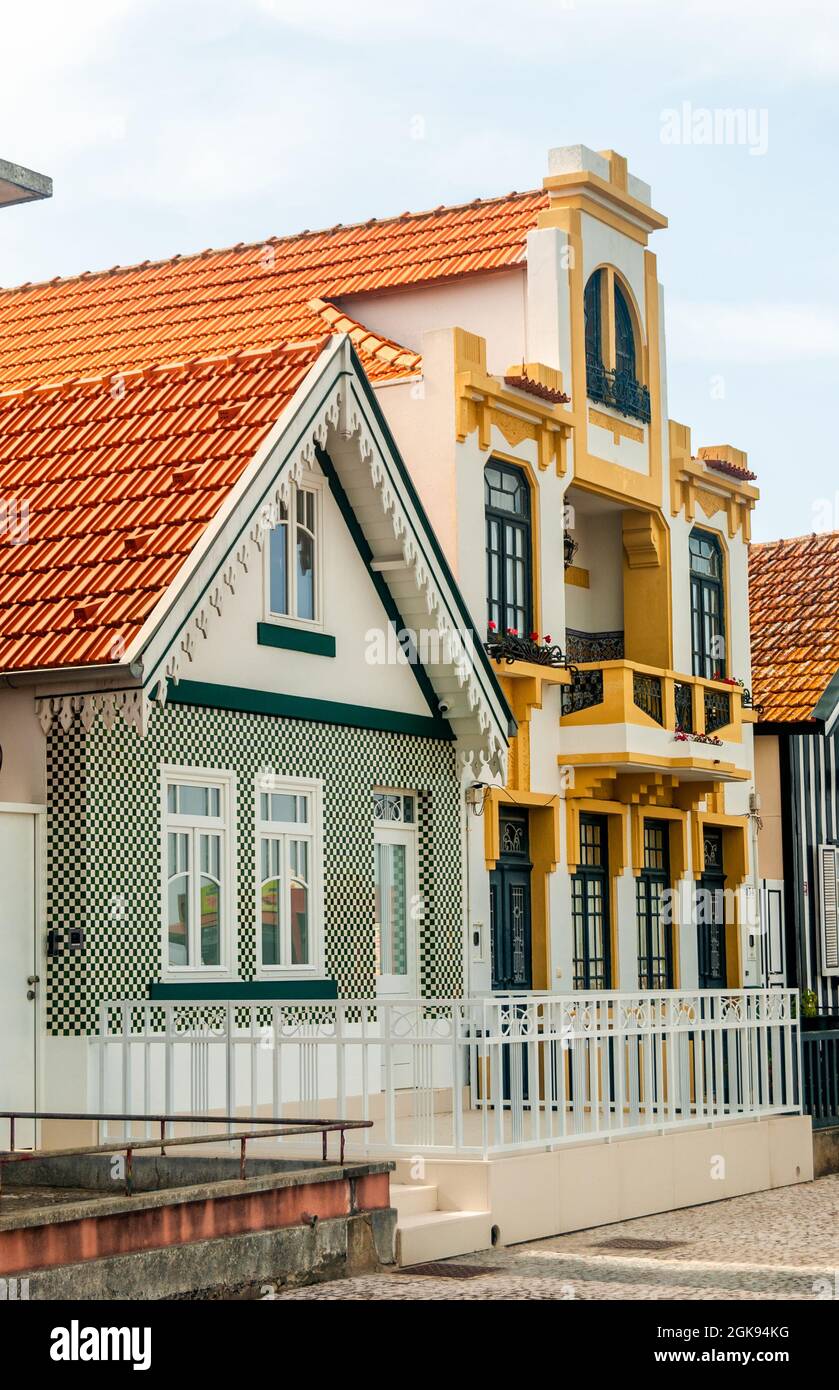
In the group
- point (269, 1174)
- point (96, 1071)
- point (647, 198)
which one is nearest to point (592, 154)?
point (647, 198)

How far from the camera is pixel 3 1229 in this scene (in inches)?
414

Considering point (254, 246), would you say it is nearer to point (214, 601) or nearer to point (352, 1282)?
point (214, 601)

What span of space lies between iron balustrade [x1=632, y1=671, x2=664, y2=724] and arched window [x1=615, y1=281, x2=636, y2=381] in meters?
3.74

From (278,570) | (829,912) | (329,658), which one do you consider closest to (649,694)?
(829,912)

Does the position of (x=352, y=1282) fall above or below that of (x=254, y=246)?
below

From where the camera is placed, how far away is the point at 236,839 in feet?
57.8

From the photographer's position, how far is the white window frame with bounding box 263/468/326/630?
18.2m

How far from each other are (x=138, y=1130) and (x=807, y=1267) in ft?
16.6

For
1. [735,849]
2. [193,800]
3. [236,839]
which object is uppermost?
[735,849]

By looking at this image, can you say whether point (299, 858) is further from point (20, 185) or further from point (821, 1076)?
point (20, 185)

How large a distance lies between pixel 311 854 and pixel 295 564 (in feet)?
8.23

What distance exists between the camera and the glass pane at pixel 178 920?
16906 mm

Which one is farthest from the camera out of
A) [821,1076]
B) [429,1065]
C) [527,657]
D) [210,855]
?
[527,657]

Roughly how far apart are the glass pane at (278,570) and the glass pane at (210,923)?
2482 millimetres
